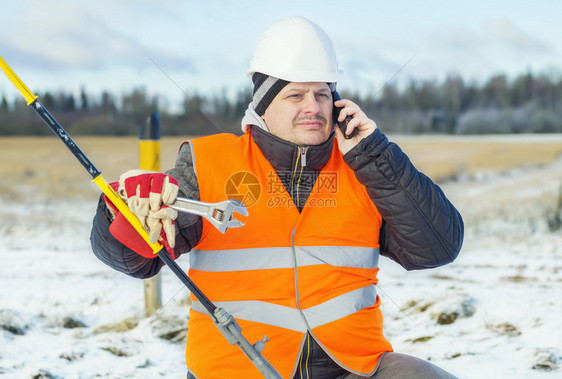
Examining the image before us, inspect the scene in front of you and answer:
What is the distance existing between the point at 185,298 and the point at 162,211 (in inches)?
110

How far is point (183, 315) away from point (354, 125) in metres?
2.52

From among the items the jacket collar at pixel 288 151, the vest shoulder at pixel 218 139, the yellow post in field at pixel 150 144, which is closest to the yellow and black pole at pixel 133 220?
the vest shoulder at pixel 218 139

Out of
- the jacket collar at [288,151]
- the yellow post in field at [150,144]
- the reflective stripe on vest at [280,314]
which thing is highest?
the jacket collar at [288,151]

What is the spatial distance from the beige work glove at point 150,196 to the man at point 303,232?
0.76 feet

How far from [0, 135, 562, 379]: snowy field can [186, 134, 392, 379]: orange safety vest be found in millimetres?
890

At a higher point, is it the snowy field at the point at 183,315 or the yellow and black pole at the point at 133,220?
the yellow and black pole at the point at 133,220

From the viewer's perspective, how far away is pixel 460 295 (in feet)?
13.9

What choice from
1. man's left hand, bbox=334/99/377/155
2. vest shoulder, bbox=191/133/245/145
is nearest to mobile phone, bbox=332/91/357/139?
man's left hand, bbox=334/99/377/155

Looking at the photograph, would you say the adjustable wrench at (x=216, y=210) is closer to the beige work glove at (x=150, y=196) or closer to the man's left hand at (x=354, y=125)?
the beige work glove at (x=150, y=196)

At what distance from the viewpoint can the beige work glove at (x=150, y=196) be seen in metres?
1.57

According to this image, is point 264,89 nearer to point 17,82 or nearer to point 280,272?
point 280,272

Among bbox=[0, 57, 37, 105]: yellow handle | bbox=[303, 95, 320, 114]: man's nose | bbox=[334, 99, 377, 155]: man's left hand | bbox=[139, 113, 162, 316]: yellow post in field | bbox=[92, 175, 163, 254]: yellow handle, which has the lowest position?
bbox=[139, 113, 162, 316]: yellow post in field

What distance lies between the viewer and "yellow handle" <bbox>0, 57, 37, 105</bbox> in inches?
57.4

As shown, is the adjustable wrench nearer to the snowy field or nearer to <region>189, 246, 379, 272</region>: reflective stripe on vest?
<region>189, 246, 379, 272</region>: reflective stripe on vest
